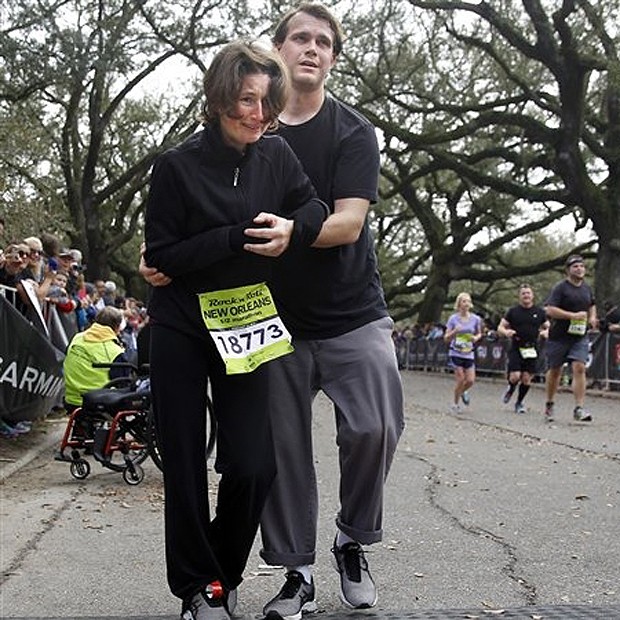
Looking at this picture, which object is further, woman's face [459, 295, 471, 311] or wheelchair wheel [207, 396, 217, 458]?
woman's face [459, 295, 471, 311]

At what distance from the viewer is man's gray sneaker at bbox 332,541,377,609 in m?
3.56

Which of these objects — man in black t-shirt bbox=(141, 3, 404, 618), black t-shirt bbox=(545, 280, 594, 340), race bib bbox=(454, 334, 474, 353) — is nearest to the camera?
man in black t-shirt bbox=(141, 3, 404, 618)

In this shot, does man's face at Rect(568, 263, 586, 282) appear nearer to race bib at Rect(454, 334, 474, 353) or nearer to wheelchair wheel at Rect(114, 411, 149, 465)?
race bib at Rect(454, 334, 474, 353)

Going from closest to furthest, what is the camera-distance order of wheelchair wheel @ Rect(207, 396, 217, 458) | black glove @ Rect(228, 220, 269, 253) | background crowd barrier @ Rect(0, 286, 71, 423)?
black glove @ Rect(228, 220, 269, 253), wheelchair wheel @ Rect(207, 396, 217, 458), background crowd barrier @ Rect(0, 286, 71, 423)

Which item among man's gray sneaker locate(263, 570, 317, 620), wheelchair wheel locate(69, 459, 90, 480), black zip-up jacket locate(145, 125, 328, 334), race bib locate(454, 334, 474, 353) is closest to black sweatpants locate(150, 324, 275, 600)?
black zip-up jacket locate(145, 125, 328, 334)

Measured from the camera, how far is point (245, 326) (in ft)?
10.7

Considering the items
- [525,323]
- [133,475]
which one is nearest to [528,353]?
[525,323]

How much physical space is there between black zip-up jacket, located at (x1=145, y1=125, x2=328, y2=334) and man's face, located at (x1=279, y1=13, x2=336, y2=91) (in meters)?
0.46

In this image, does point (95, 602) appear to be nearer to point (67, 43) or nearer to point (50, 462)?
point (50, 462)

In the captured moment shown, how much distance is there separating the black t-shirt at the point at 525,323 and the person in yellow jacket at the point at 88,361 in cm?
742

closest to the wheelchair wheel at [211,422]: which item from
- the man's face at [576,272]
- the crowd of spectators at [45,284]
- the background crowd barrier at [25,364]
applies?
the background crowd barrier at [25,364]

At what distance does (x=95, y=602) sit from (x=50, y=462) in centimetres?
449

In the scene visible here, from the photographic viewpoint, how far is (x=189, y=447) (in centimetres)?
323

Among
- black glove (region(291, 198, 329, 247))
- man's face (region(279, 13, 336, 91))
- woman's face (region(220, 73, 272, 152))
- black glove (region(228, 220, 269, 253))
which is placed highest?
man's face (region(279, 13, 336, 91))
